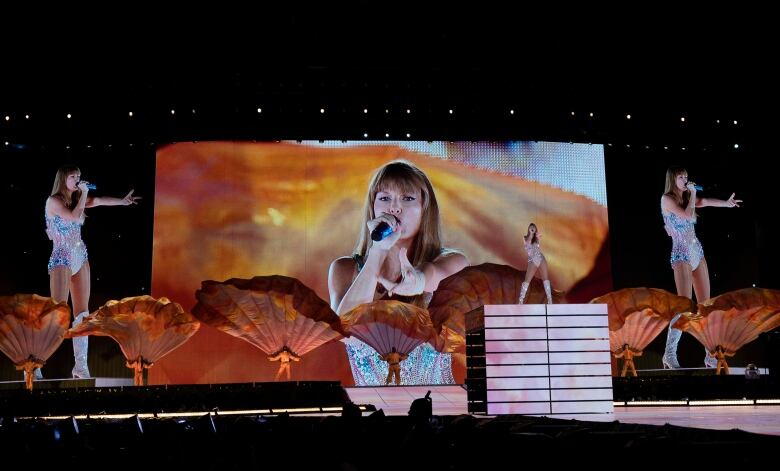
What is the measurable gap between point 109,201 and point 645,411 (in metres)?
11.7

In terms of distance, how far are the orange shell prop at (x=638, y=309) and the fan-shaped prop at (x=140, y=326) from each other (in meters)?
7.29

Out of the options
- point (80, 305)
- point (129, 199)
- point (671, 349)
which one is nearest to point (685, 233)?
point (671, 349)

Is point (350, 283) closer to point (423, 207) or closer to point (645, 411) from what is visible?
point (423, 207)

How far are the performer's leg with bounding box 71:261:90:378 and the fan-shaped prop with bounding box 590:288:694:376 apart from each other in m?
10.1

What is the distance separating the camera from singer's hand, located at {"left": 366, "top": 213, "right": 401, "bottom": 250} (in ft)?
57.5

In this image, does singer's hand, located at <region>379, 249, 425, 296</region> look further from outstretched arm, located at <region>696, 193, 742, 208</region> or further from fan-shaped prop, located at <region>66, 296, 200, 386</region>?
outstretched arm, located at <region>696, 193, 742, 208</region>

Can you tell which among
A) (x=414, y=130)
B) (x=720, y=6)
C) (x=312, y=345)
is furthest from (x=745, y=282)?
(x=312, y=345)

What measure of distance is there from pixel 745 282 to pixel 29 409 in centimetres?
1498

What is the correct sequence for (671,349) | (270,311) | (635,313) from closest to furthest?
(270,311) → (635,313) → (671,349)

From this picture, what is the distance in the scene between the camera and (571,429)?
15.0ft

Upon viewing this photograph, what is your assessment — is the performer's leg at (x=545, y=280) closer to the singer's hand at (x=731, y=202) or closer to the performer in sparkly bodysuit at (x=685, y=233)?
the performer in sparkly bodysuit at (x=685, y=233)

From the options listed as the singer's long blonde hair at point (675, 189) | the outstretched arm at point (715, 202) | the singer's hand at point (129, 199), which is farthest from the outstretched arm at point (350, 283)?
the outstretched arm at point (715, 202)

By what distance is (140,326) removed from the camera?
14.1 metres

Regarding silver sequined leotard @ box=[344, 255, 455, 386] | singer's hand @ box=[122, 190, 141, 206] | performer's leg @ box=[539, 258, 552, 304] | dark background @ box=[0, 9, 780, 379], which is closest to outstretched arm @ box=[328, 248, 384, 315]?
silver sequined leotard @ box=[344, 255, 455, 386]
